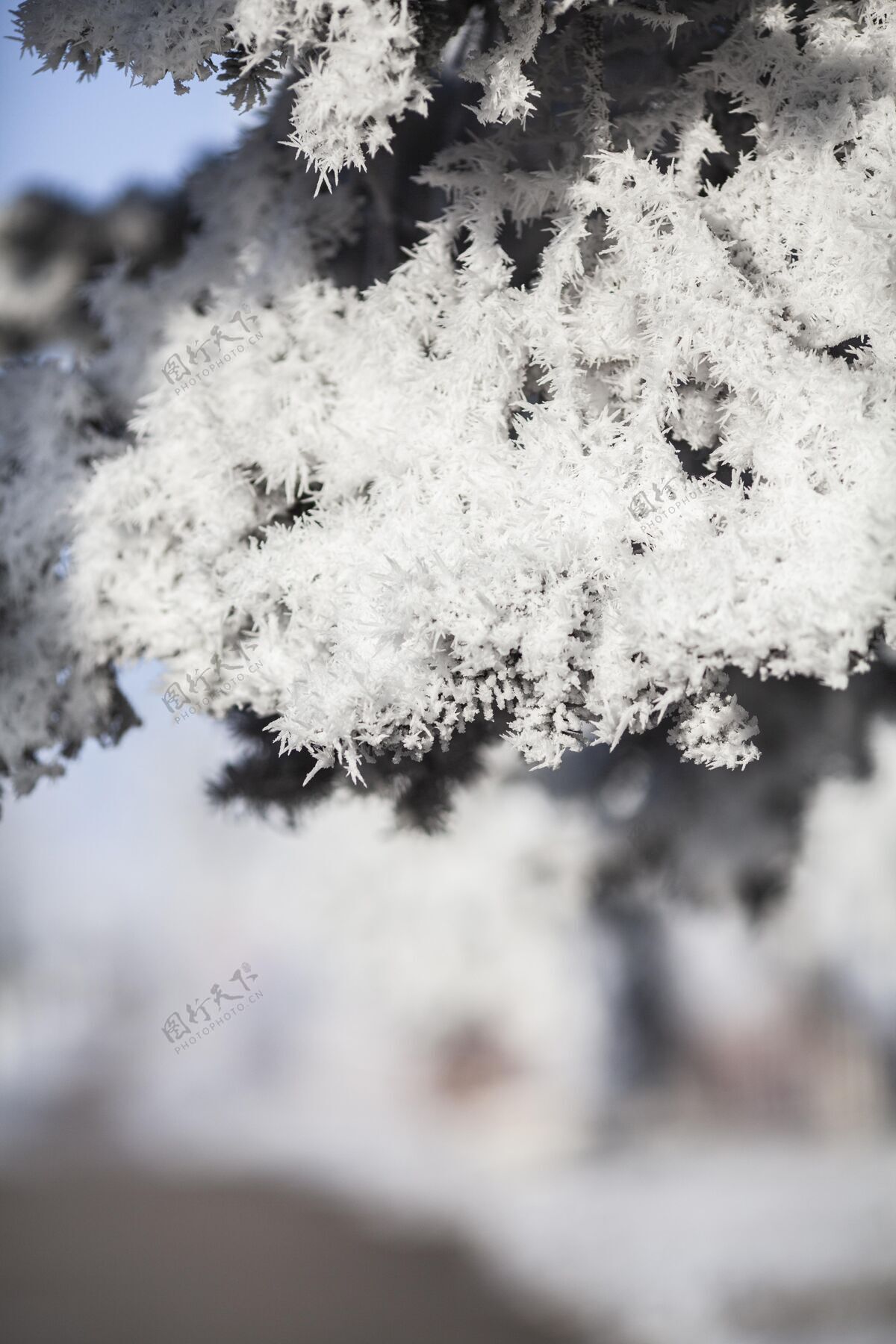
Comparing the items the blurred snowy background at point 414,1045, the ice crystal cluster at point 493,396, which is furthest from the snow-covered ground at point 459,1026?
the ice crystal cluster at point 493,396

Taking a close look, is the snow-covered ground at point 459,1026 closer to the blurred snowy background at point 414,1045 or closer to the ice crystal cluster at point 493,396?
the blurred snowy background at point 414,1045

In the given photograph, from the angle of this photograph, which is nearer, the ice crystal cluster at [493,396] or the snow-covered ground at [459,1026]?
the ice crystal cluster at [493,396]

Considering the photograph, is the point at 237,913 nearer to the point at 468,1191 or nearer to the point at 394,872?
the point at 394,872

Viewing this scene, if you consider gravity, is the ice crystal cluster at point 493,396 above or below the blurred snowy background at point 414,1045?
above

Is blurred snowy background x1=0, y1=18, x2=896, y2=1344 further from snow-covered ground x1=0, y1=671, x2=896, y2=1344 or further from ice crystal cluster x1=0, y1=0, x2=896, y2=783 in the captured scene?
ice crystal cluster x1=0, y1=0, x2=896, y2=783

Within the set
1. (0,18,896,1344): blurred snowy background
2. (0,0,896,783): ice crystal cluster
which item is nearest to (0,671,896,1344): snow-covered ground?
(0,18,896,1344): blurred snowy background

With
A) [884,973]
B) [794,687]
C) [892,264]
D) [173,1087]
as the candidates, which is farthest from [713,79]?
[173,1087]
